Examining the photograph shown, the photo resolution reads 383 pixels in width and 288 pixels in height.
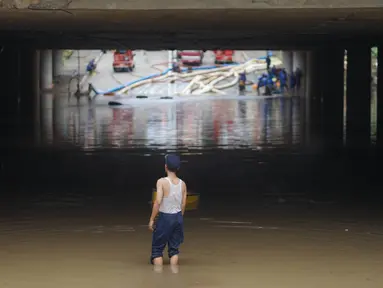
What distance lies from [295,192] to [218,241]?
4.70 meters

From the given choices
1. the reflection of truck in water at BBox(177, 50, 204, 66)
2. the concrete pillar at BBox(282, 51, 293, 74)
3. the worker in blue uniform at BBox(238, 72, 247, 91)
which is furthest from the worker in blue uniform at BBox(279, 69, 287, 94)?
the reflection of truck in water at BBox(177, 50, 204, 66)

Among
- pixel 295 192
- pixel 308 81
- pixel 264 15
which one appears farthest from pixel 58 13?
pixel 308 81

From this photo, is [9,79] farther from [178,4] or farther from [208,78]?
[178,4]

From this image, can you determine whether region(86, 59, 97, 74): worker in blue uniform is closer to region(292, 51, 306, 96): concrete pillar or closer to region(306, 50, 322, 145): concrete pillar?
region(292, 51, 306, 96): concrete pillar

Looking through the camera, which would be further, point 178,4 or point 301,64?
point 301,64

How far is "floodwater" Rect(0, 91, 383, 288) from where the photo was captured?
30.3ft

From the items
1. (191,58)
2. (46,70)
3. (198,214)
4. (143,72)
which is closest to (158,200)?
(198,214)

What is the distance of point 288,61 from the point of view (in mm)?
69562

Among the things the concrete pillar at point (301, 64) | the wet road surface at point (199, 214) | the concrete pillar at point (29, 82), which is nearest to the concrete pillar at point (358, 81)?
the wet road surface at point (199, 214)

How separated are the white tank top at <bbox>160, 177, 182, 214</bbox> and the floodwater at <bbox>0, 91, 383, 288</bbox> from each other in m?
0.72

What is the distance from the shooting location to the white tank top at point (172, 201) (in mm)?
9000

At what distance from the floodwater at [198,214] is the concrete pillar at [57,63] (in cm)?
4019

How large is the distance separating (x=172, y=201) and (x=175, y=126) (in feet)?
70.2

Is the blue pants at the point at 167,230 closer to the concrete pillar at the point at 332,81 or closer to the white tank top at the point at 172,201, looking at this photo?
the white tank top at the point at 172,201
